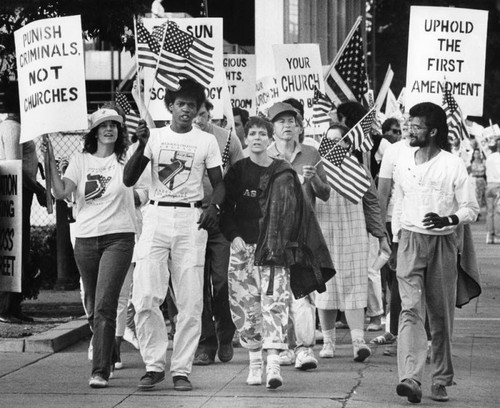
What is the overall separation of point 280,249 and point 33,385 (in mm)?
1815

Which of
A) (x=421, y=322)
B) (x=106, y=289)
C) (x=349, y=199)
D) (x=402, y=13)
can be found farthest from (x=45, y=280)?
(x=402, y=13)

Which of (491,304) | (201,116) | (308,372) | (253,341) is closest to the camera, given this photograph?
(253,341)

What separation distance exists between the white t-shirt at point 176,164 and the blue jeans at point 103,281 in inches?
17.2

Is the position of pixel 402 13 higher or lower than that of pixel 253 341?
higher

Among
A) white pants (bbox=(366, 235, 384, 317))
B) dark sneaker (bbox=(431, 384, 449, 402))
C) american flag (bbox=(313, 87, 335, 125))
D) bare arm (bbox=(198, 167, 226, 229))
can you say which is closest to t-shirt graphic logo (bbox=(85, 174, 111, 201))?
bare arm (bbox=(198, 167, 226, 229))

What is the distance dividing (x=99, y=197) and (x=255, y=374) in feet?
5.03

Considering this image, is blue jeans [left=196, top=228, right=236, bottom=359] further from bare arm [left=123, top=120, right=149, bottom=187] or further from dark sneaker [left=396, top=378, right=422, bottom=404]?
dark sneaker [left=396, top=378, right=422, bottom=404]

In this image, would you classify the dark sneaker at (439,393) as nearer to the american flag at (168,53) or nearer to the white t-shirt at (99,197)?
the white t-shirt at (99,197)

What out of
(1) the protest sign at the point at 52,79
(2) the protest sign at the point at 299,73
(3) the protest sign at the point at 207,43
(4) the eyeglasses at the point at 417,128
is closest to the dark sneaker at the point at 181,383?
(1) the protest sign at the point at 52,79

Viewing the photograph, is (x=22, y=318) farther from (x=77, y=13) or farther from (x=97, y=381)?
(x=97, y=381)

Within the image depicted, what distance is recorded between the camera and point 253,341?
9367 millimetres

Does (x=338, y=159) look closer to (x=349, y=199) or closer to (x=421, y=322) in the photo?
(x=349, y=199)

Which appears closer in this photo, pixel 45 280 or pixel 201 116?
pixel 201 116

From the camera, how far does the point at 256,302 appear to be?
953 centimetres
